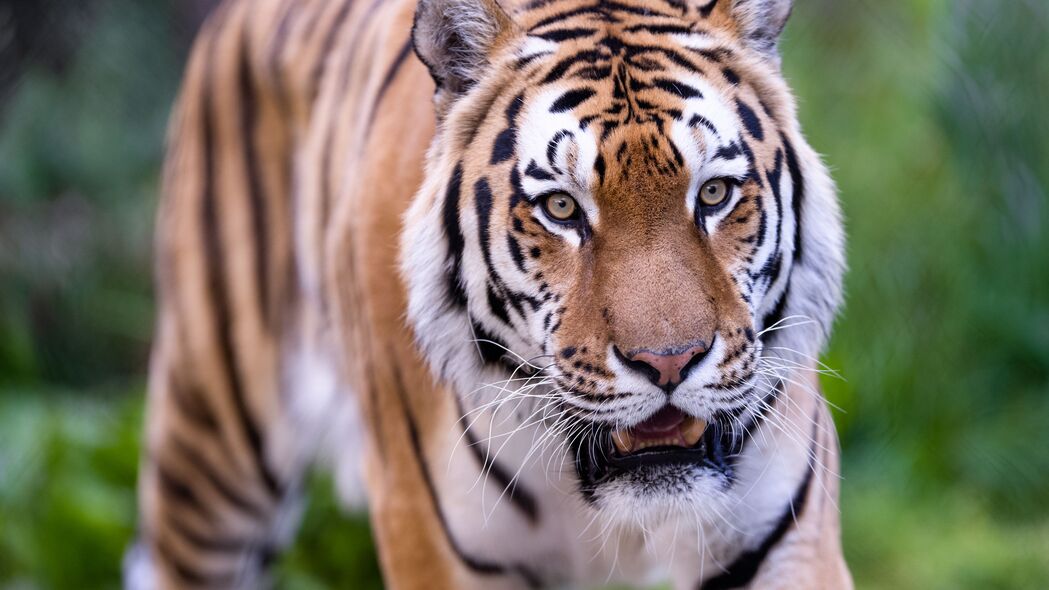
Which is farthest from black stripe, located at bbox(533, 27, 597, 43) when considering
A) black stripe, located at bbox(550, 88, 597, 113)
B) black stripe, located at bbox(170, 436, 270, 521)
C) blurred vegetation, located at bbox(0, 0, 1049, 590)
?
blurred vegetation, located at bbox(0, 0, 1049, 590)

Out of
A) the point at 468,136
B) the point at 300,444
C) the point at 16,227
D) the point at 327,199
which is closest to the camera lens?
the point at 468,136

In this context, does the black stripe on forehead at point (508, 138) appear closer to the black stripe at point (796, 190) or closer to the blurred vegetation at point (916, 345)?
the black stripe at point (796, 190)

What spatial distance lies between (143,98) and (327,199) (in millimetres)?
2809

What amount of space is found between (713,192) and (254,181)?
4.07 feet

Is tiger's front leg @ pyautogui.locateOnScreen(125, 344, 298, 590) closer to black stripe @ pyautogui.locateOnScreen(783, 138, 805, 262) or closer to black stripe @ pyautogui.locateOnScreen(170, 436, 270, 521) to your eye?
black stripe @ pyautogui.locateOnScreen(170, 436, 270, 521)

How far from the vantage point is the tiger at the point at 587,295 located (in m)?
1.32

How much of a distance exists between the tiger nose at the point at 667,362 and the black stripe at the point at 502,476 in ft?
1.28

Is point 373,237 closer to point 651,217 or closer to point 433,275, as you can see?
point 433,275

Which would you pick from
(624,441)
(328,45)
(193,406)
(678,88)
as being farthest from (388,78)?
(193,406)

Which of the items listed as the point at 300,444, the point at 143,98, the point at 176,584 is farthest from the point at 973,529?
the point at 143,98

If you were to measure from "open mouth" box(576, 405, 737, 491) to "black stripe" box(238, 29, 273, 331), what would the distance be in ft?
3.61

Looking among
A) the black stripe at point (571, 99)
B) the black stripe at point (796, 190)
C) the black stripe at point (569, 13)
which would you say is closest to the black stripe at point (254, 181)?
the black stripe at point (569, 13)

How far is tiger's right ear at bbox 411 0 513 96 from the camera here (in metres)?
1.44

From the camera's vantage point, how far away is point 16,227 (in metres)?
4.54
